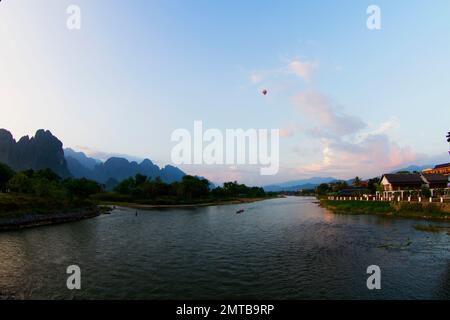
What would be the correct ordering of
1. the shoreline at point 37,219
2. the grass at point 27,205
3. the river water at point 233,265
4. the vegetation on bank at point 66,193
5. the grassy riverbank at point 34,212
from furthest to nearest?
the vegetation on bank at point 66,193 → the grass at point 27,205 → the grassy riverbank at point 34,212 → the shoreline at point 37,219 → the river water at point 233,265

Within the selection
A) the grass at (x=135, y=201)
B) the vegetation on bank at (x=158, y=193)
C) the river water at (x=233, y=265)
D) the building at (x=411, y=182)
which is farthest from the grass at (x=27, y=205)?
the building at (x=411, y=182)

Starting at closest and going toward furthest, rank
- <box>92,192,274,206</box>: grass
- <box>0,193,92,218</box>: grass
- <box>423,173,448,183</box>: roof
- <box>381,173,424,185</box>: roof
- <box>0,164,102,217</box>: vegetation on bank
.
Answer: <box>0,193,92,218</box>: grass → <box>0,164,102,217</box>: vegetation on bank → <box>423,173,448,183</box>: roof → <box>381,173,424,185</box>: roof → <box>92,192,274,206</box>: grass

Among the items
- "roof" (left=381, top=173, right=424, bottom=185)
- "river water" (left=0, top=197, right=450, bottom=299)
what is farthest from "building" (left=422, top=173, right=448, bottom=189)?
"river water" (left=0, top=197, right=450, bottom=299)

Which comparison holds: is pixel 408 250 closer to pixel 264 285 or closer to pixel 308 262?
pixel 308 262

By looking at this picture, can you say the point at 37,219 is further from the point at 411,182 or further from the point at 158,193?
the point at 158,193

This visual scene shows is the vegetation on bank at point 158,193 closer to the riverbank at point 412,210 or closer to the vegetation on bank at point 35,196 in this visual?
the vegetation on bank at point 35,196

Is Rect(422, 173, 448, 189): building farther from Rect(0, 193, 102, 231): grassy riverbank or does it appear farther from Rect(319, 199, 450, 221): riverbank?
Rect(0, 193, 102, 231): grassy riverbank
